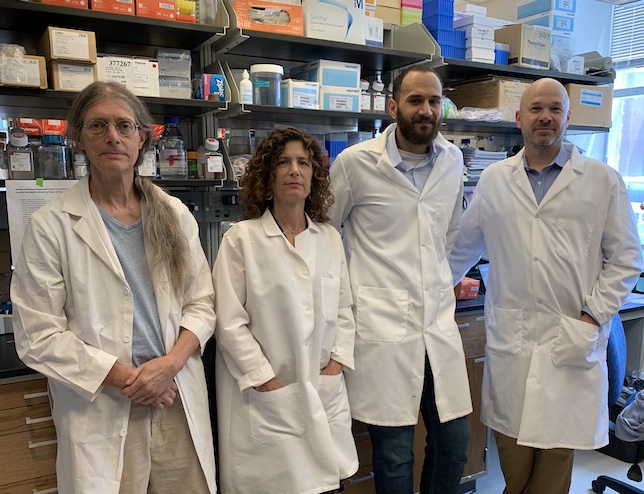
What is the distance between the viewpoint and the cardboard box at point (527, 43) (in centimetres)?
293

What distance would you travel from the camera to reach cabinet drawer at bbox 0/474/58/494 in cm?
160

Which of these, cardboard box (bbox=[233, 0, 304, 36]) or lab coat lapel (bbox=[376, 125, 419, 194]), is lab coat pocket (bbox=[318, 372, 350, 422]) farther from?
cardboard box (bbox=[233, 0, 304, 36])

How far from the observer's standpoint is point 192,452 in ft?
4.44

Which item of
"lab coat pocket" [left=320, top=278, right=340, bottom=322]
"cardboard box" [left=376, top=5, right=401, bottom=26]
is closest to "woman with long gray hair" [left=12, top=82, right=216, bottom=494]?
"lab coat pocket" [left=320, top=278, right=340, bottom=322]

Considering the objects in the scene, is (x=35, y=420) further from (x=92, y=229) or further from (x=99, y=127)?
(x=99, y=127)

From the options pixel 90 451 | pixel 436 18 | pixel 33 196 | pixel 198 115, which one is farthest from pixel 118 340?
pixel 436 18

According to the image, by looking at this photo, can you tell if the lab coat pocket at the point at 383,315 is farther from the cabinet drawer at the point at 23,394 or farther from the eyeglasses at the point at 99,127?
the cabinet drawer at the point at 23,394

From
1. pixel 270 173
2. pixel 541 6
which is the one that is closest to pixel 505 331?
pixel 270 173

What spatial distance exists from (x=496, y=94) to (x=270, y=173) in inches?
75.4

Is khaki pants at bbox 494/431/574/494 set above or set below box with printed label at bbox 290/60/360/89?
below

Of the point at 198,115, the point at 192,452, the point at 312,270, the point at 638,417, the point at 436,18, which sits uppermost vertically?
the point at 436,18

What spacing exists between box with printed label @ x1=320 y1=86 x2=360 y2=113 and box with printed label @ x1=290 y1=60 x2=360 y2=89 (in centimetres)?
3

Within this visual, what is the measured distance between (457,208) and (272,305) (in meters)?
0.80

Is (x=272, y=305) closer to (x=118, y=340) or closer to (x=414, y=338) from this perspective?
(x=118, y=340)
